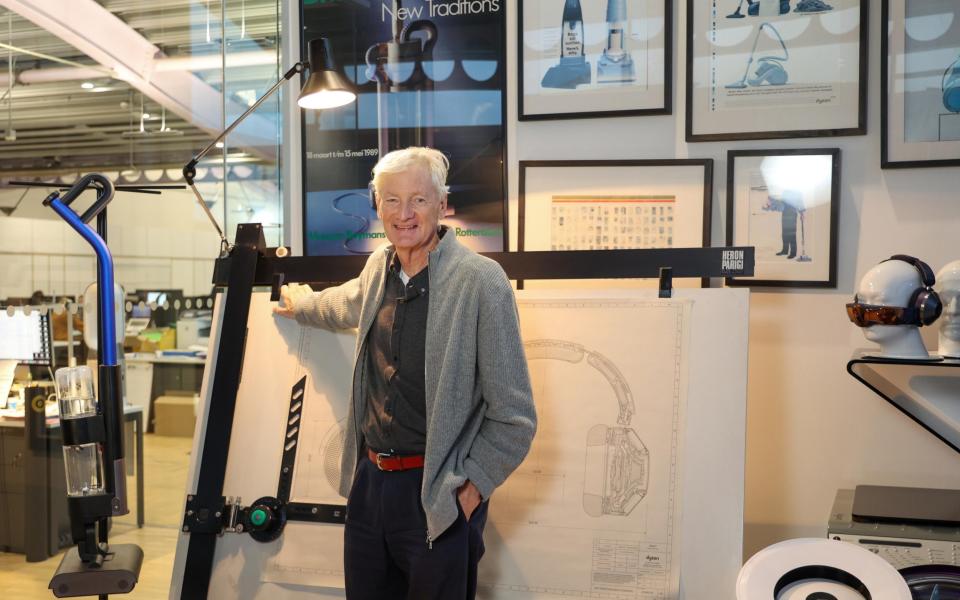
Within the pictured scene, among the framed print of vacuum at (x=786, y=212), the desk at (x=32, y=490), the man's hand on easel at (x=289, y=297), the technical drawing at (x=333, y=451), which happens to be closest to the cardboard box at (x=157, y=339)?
the desk at (x=32, y=490)

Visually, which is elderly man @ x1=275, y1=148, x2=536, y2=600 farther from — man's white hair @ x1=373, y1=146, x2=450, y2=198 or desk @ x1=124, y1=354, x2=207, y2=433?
desk @ x1=124, y1=354, x2=207, y2=433

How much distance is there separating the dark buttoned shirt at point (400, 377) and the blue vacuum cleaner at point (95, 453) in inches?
22.0

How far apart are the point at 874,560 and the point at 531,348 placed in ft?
3.16

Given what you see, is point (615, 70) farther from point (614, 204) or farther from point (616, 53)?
point (614, 204)

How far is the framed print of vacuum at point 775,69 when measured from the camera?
8.27 ft

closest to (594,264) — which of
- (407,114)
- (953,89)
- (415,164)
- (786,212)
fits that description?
(415,164)

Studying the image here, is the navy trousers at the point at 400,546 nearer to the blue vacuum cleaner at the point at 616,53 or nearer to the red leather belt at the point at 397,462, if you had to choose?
the red leather belt at the point at 397,462

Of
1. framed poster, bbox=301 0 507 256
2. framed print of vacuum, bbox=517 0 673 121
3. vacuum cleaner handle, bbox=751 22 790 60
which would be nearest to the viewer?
vacuum cleaner handle, bbox=751 22 790 60

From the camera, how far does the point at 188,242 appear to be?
144 inches

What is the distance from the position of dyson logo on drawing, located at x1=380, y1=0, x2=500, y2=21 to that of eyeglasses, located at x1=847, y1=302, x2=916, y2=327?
1552mm

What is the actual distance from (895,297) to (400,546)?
140cm

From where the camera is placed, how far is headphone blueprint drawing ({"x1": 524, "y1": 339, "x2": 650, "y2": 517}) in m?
2.11

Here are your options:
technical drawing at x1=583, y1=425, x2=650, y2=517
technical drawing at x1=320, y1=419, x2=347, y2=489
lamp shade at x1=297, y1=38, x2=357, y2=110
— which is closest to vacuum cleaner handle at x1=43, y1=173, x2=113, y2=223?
lamp shade at x1=297, y1=38, x2=357, y2=110

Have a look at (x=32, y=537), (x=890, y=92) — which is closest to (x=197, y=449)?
(x=32, y=537)
